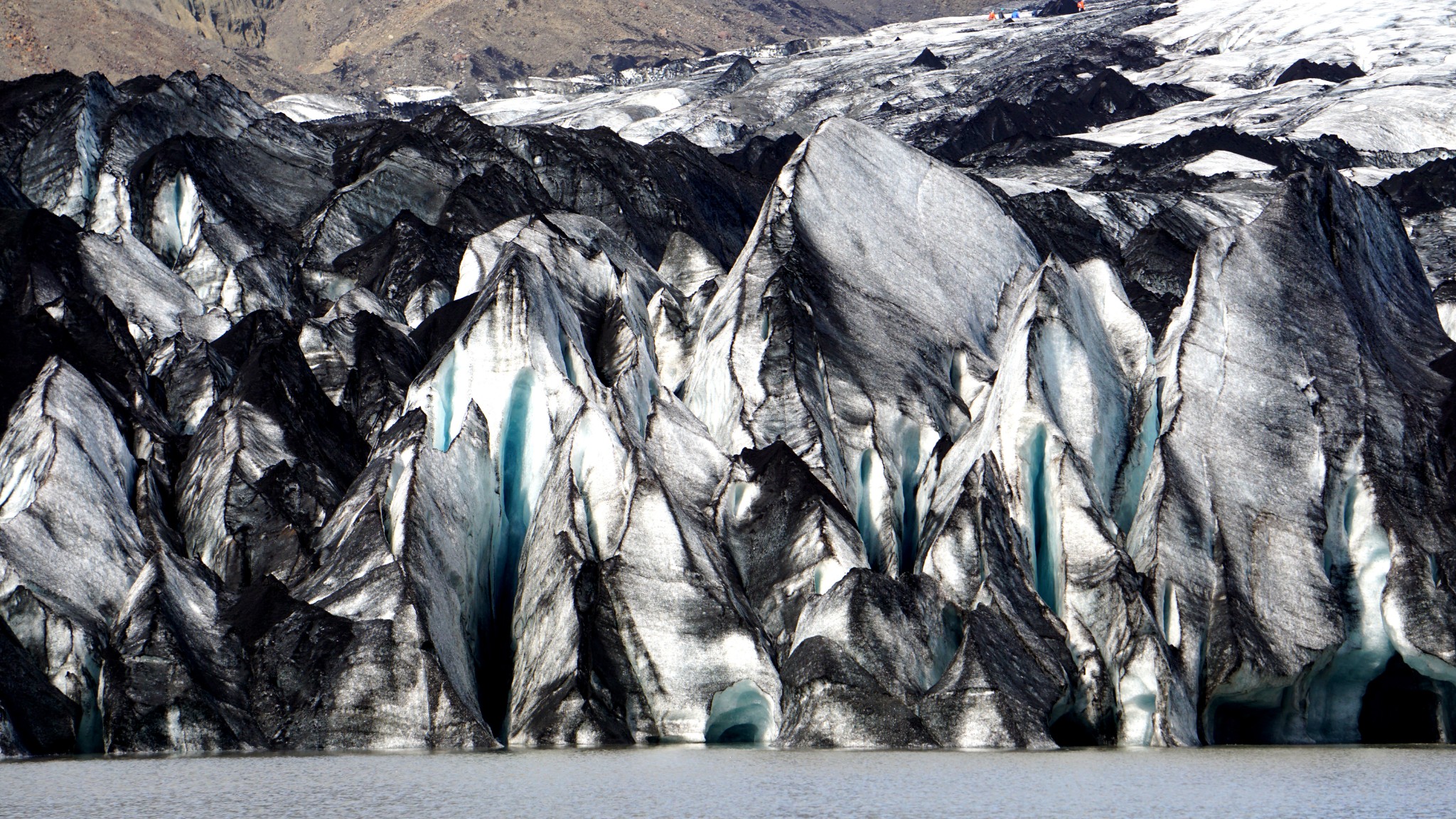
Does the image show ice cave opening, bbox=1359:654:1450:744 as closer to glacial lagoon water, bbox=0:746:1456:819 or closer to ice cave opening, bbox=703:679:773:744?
glacial lagoon water, bbox=0:746:1456:819

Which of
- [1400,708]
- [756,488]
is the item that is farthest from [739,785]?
[1400,708]

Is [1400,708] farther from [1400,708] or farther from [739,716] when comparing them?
[739,716]

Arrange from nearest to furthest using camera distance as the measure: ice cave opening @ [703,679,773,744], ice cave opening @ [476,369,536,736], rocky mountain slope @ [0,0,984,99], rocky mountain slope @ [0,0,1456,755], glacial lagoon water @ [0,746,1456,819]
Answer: glacial lagoon water @ [0,746,1456,819] → rocky mountain slope @ [0,0,1456,755] → ice cave opening @ [703,679,773,744] → ice cave opening @ [476,369,536,736] → rocky mountain slope @ [0,0,984,99]

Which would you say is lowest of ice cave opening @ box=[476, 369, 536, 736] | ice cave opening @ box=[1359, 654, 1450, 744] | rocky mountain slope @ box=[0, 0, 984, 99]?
ice cave opening @ box=[1359, 654, 1450, 744]

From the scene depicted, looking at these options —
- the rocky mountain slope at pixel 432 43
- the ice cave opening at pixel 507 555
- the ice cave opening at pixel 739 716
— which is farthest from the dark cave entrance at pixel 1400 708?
the rocky mountain slope at pixel 432 43

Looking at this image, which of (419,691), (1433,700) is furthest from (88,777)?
(1433,700)

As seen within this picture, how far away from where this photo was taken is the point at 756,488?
2227 cm

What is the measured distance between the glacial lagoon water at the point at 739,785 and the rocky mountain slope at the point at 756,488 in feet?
4.70

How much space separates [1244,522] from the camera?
71.7 feet

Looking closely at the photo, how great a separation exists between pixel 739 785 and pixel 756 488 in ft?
25.5

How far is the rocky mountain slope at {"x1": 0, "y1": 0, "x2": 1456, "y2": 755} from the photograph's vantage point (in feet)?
62.8

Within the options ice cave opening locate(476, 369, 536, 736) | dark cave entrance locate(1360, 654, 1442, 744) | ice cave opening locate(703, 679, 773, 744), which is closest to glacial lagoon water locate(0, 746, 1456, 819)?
ice cave opening locate(703, 679, 773, 744)

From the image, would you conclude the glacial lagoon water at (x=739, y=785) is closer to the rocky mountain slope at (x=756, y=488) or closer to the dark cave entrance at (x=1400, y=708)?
the rocky mountain slope at (x=756, y=488)

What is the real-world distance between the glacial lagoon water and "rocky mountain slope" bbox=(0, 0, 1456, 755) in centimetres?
143
